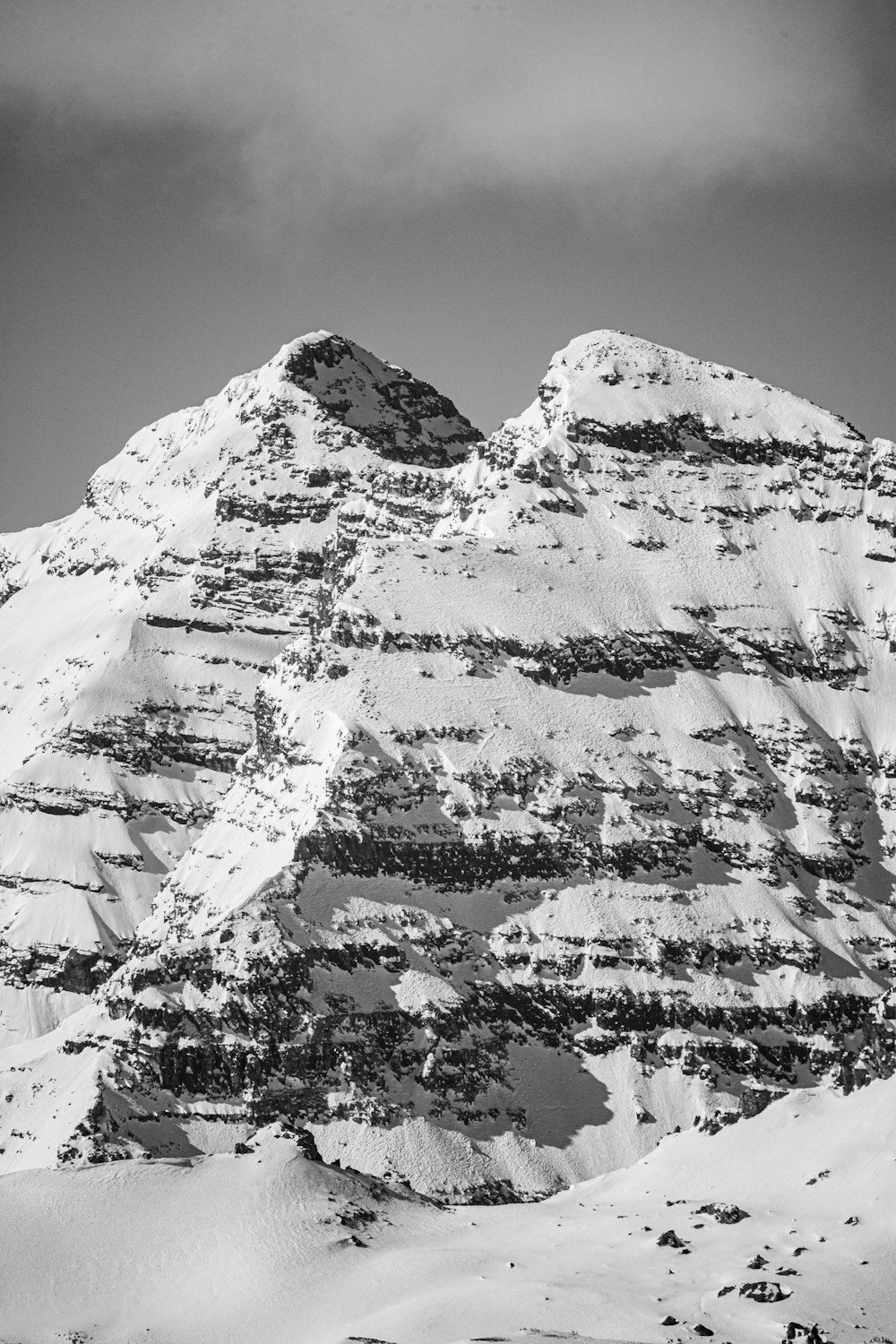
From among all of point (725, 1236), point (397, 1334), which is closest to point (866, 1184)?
point (725, 1236)

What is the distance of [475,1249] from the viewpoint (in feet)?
491

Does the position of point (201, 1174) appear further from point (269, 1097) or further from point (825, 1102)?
point (825, 1102)

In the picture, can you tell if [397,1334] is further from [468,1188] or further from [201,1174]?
[468,1188]

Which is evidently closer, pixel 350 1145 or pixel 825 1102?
pixel 825 1102

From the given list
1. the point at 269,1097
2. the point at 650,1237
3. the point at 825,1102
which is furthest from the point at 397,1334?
the point at 269,1097

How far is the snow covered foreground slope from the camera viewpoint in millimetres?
130000

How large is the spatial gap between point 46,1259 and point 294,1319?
20.8 meters

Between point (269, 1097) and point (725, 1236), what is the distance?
220 feet

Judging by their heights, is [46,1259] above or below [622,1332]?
above

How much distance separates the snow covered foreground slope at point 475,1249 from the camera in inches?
5118

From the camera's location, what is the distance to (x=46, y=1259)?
144 m

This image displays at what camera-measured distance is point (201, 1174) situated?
162375mm

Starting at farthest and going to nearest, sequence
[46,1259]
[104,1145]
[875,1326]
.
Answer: [104,1145] < [46,1259] < [875,1326]

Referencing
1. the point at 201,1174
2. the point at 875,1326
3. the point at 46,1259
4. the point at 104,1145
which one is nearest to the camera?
the point at 875,1326
